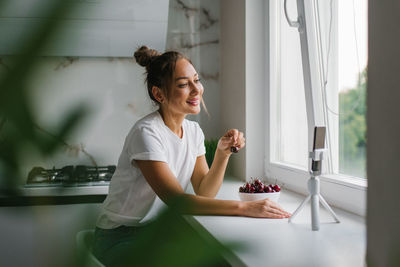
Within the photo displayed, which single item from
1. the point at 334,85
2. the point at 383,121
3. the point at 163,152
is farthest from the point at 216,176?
the point at 383,121

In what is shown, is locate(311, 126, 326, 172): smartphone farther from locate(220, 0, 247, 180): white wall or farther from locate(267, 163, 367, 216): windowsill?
locate(220, 0, 247, 180): white wall

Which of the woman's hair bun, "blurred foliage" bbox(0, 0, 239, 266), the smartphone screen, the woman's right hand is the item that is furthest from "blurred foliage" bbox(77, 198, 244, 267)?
the woman's hair bun

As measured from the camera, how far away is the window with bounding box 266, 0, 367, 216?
1502 millimetres

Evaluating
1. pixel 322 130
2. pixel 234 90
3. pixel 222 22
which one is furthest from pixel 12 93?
pixel 222 22

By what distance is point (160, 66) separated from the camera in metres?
1.66

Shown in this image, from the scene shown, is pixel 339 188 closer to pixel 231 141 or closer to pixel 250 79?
pixel 231 141

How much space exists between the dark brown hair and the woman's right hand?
54 centimetres

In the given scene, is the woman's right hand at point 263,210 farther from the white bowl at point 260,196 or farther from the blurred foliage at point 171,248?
the blurred foliage at point 171,248

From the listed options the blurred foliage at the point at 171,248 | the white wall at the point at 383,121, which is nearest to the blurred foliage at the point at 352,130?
the white wall at the point at 383,121

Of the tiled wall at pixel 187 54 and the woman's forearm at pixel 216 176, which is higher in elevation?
the tiled wall at pixel 187 54

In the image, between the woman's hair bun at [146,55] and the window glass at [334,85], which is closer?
the window glass at [334,85]

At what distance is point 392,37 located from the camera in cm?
66


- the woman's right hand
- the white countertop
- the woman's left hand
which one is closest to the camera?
the white countertop

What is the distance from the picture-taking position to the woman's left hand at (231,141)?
5.36 ft
